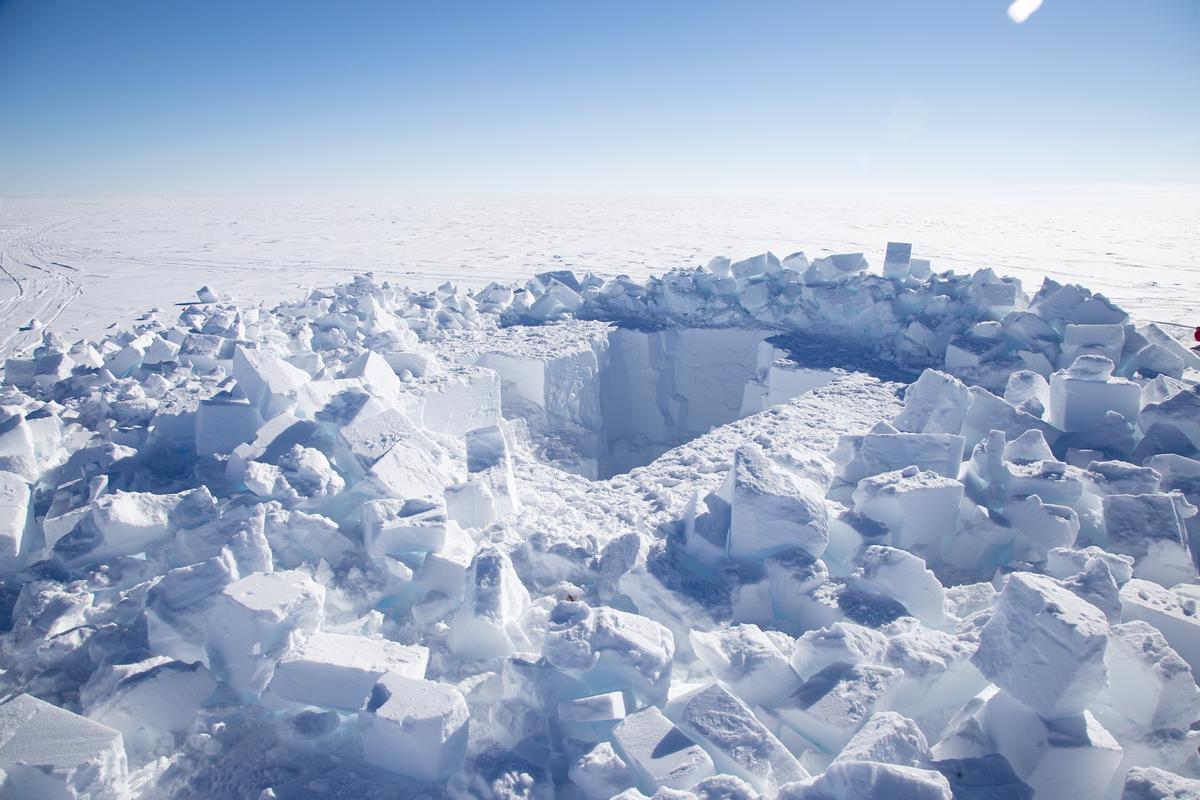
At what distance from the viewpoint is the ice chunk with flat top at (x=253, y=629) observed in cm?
197

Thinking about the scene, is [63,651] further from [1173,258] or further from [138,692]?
[1173,258]

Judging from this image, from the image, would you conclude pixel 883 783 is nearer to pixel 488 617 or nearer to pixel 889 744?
pixel 889 744

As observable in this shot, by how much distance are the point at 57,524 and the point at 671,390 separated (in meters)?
4.84

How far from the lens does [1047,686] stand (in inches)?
63.3

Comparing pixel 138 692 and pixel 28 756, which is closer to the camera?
pixel 28 756

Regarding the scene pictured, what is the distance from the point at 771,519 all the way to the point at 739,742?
0.94m

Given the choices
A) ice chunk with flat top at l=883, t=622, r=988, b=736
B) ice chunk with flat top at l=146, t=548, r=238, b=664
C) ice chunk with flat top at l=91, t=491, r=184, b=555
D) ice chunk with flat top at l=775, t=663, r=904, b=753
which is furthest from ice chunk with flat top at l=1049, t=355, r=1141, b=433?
ice chunk with flat top at l=91, t=491, r=184, b=555

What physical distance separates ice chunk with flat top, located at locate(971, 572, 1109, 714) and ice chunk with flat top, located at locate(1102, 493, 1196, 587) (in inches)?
42.7

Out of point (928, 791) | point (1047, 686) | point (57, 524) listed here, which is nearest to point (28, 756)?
point (57, 524)

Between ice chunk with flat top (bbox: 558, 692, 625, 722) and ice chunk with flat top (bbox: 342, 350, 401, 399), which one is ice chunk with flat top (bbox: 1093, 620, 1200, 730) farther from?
ice chunk with flat top (bbox: 342, 350, 401, 399)

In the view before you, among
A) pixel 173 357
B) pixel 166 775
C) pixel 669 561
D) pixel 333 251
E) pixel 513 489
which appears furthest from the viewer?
pixel 333 251

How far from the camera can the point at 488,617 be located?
207cm

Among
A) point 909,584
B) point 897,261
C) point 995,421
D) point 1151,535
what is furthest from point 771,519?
point 897,261

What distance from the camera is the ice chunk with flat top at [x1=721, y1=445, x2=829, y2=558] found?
242cm
